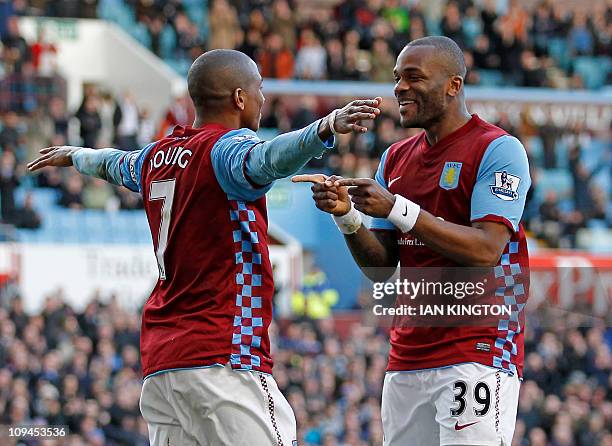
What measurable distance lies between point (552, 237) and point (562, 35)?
7414 mm

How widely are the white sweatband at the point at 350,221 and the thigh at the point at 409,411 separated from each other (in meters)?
0.71

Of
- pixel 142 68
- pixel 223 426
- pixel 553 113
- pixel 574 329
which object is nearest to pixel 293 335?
pixel 574 329

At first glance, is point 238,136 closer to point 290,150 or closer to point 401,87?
point 290,150

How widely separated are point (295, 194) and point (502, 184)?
55.6ft

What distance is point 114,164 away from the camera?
661 centimetres

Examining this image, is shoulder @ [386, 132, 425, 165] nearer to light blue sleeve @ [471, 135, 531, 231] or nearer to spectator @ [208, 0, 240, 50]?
light blue sleeve @ [471, 135, 531, 231]

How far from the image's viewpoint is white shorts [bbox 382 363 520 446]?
6.05m

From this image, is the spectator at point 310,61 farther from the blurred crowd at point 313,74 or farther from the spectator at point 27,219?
→ the spectator at point 27,219

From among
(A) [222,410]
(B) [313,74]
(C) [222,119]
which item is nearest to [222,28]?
(B) [313,74]

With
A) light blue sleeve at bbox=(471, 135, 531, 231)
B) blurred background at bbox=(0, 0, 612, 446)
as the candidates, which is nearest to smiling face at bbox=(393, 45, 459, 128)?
light blue sleeve at bbox=(471, 135, 531, 231)

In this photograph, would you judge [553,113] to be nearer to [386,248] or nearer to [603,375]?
[603,375]

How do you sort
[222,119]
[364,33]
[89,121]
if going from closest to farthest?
[222,119] < [89,121] < [364,33]

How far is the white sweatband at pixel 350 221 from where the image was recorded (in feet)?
20.2

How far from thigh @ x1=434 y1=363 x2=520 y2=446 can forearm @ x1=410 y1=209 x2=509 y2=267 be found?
20.7 inches
